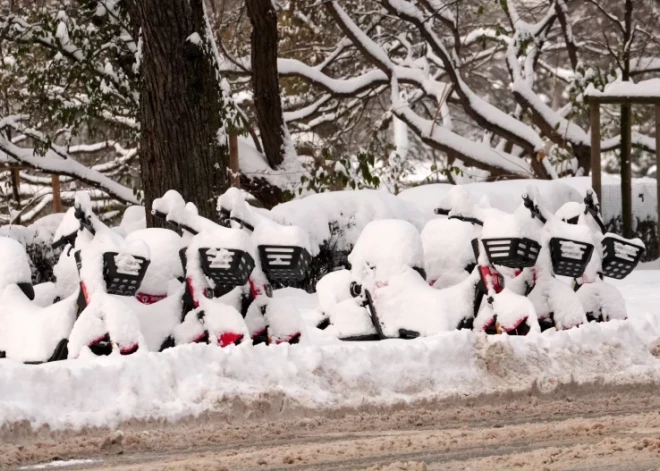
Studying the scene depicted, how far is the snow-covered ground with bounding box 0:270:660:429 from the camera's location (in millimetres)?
6266

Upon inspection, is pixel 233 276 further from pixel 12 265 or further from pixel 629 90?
pixel 629 90

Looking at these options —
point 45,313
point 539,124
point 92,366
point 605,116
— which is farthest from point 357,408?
point 605,116

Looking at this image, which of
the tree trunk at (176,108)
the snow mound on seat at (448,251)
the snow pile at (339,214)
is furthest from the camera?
the snow pile at (339,214)

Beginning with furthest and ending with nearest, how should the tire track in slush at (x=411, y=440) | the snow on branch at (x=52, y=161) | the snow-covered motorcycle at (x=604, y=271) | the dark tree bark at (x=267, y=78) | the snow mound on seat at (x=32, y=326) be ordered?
the snow on branch at (x=52, y=161), the dark tree bark at (x=267, y=78), the snow-covered motorcycle at (x=604, y=271), the snow mound on seat at (x=32, y=326), the tire track in slush at (x=411, y=440)

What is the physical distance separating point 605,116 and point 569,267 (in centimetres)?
2008

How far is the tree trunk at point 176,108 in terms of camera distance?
10.6m

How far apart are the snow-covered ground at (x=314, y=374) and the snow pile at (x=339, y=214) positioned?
3.95m

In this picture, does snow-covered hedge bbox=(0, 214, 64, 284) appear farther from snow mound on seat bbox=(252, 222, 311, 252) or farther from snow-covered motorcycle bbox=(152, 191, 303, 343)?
snow mound on seat bbox=(252, 222, 311, 252)

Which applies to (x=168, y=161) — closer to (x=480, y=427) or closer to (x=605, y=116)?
(x=480, y=427)

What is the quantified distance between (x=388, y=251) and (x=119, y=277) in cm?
218

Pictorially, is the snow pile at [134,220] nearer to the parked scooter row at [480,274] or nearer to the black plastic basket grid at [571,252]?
the parked scooter row at [480,274]

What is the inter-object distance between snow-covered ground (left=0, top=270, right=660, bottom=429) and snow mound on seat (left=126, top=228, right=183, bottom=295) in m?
1.18

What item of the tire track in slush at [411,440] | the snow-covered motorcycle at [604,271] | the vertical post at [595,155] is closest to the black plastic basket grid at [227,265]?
the tire track in slush at [411,440]

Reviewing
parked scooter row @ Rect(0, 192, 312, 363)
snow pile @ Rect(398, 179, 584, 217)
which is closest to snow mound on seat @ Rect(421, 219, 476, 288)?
parked scooter row @ Rect(0, 192, 312, 363)
